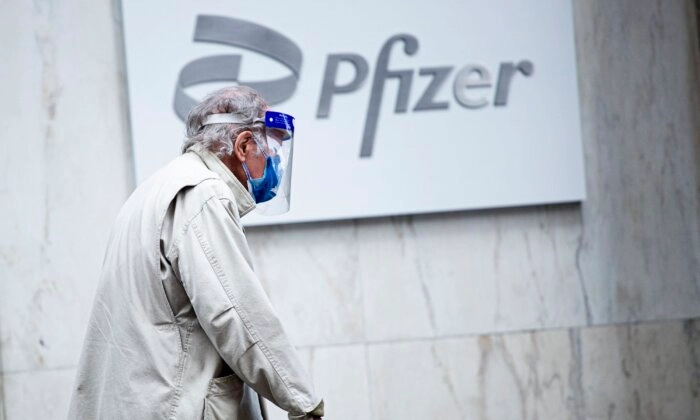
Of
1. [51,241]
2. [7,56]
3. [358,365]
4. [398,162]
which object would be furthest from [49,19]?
[358,365]

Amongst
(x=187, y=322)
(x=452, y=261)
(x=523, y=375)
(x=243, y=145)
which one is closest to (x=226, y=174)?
(x=243, y=145)

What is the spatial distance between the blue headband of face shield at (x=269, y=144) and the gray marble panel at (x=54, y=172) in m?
2.06

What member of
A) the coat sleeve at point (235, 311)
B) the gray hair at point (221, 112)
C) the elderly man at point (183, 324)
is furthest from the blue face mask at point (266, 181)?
the coat sleeve at point (235, 311)

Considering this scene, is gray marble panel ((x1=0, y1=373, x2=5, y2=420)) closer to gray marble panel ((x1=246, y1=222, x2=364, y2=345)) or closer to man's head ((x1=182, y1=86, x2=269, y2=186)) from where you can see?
gray marble panel ((x1=246, y1=222, x2=364, y2=345))

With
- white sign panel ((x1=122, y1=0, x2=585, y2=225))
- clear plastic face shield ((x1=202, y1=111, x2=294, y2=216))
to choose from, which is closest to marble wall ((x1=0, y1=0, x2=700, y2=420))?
white sign panel ((x1=122, y1=0, x2=585, y2=225))

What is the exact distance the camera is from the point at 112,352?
9.36 ft

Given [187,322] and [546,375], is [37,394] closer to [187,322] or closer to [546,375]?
[187,322]

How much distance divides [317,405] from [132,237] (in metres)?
0.72

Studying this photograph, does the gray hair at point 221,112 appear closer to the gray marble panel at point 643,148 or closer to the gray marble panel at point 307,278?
the gray marble panel at point 307,278

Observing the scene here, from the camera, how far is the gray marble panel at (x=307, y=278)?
5.12 metres

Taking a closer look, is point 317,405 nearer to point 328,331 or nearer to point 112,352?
point 112,352

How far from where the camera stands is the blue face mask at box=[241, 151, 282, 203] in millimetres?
3207

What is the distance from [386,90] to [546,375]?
1719 millimetres

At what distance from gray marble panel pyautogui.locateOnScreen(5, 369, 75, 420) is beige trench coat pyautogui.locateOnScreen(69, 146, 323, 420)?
2.28m
